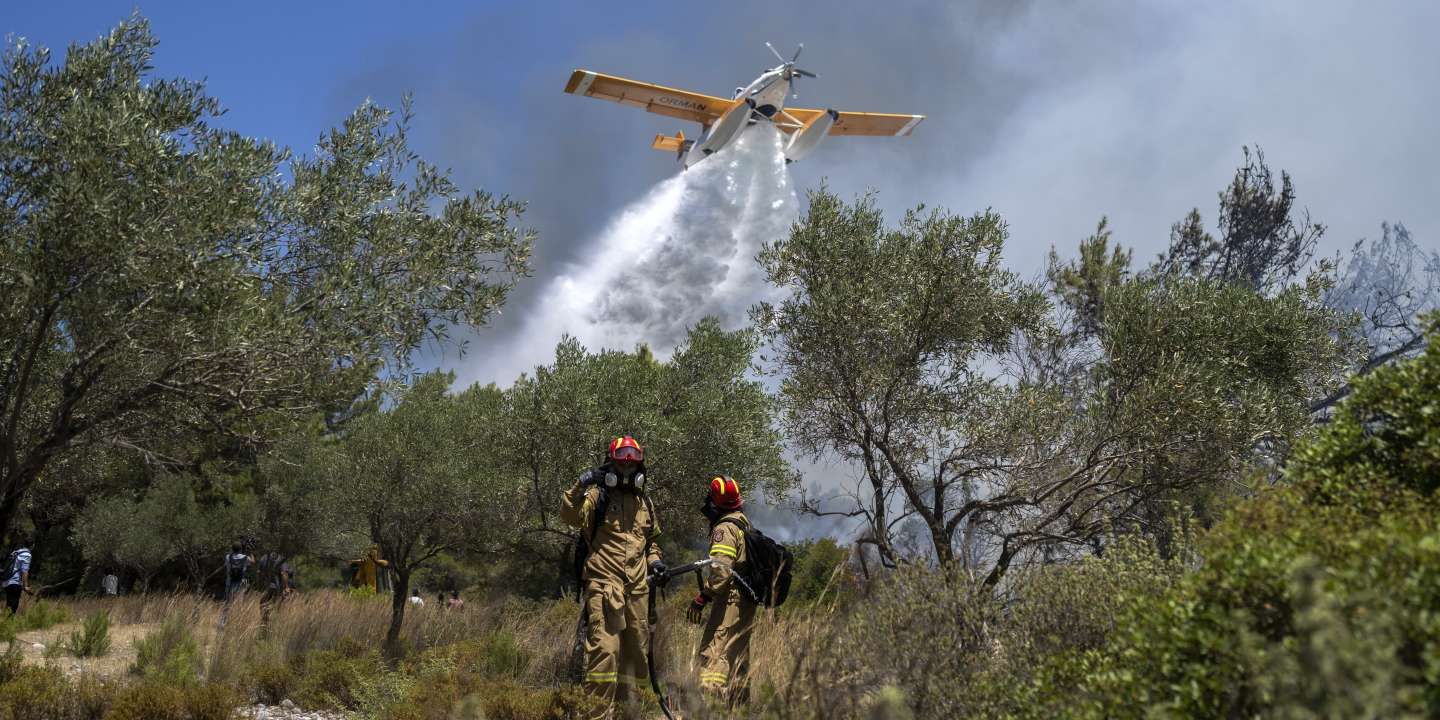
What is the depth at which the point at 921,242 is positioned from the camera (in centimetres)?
1115

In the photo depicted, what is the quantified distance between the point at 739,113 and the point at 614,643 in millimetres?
35178

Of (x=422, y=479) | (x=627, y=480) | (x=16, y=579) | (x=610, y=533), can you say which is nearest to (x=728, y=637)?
(x=610, y=533)

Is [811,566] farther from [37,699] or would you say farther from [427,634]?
[37,699]

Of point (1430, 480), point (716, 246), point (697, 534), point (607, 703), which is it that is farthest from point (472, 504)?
point (716, 246)

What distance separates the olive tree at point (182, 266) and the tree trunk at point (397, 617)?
3694 mm

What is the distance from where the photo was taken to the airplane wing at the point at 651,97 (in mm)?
40219

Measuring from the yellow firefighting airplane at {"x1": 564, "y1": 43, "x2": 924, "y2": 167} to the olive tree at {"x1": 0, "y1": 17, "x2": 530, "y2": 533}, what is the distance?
32.4m

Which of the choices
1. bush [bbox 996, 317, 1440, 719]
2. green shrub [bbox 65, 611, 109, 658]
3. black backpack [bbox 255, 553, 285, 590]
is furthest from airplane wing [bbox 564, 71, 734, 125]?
bush [bbox 996, 317, 1440, 719]

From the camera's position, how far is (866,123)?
4762 cm

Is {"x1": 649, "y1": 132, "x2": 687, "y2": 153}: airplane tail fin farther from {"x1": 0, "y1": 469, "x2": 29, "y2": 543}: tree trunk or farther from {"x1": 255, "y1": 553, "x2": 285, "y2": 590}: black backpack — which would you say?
{"x1": 0, "y1": 469, "x2": 29, "y2": 543}: tree trunk

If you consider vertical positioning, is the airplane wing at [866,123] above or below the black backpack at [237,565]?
above

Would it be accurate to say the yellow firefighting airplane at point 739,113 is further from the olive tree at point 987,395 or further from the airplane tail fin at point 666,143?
the olive tree at point 987,395

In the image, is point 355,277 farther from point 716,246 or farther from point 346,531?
point 716,246

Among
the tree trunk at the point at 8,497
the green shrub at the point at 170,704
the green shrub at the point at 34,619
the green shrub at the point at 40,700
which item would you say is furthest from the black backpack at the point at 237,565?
the green shrub at the point at 170,704
